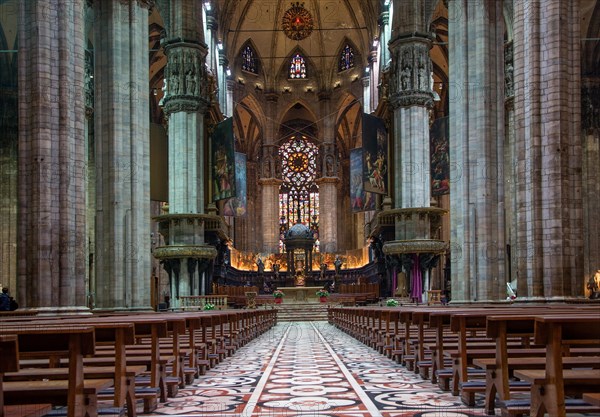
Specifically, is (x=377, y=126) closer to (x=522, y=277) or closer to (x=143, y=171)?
(x=143, y=171)

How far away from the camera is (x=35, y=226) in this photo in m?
14.8

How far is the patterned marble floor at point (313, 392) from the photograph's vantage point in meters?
6.72


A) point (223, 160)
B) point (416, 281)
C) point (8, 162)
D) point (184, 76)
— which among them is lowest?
point (416, 281)

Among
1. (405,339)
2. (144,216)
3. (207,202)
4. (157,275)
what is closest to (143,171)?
(144,216)

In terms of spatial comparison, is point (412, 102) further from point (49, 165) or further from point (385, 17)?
point (49, 165)

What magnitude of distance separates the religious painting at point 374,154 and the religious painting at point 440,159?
294 cm

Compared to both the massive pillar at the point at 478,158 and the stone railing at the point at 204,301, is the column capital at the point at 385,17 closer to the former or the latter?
the stone railing at the point at 204,301

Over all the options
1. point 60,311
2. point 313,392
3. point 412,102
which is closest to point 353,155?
point 412,102

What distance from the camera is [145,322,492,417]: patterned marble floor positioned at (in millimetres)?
6723

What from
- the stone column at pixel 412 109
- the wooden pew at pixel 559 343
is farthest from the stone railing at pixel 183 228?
the wooden pew at pixel 559 343

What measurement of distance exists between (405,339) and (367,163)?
26430 millimetres

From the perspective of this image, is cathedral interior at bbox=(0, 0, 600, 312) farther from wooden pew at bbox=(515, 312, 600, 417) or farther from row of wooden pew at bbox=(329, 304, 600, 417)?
wooden pew at bbox=(515, 312, 600, 417)

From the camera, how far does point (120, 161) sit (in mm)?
21844

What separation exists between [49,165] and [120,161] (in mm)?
6887
